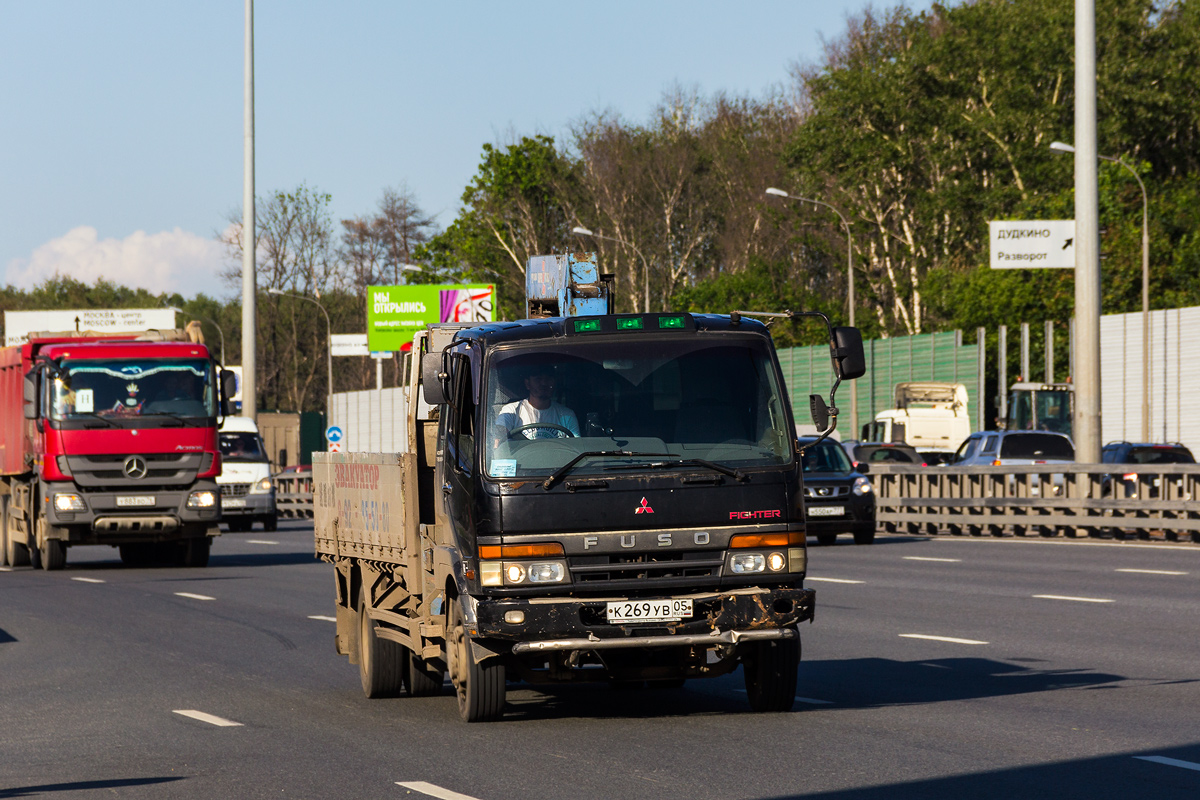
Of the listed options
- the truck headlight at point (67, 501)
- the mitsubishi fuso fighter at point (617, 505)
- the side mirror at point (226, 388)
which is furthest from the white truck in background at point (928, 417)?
the mitsubishi fuso fighter at point (617, 505)

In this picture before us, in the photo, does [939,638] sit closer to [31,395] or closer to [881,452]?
[31,395]

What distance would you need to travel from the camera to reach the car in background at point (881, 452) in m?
40.3

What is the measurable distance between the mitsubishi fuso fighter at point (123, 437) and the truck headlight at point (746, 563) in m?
17.0

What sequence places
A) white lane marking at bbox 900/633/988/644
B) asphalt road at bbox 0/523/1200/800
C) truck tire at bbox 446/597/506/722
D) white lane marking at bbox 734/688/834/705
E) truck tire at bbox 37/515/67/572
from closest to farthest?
1. asphalt road at bbox 0/523/1200/800
2. truck tire at bbox 446/597/506/722
3. white lane marking at bbox 734/688/834/705
4. white lane marking at bbox 900/633/988/644
5. truck tire at bbox 37/515/67/572

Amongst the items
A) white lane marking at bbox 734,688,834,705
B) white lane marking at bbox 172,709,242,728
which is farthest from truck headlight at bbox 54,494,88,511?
white lane marking at bbox 734,688,834,705

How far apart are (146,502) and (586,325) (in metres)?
16.7

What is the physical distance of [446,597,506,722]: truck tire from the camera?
10109mm

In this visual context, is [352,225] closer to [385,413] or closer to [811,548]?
[385,413]

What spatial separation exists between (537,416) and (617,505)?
674 millimetres

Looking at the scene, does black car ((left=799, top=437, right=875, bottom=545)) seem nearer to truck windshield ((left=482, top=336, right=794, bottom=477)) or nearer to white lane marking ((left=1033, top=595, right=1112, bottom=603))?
white lane marking ((left=1033, top=595, right=1112, bottom=603))

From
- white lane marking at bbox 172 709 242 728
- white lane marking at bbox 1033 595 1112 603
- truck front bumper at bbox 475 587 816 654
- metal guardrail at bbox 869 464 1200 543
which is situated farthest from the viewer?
metal guardrail at bbox 869 464 1200 543

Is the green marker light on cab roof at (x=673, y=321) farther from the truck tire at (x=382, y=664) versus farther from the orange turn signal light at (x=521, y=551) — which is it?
the truck tire at (x=382, y=664)

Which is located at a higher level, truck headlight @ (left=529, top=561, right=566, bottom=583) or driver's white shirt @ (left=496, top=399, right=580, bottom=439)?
driver's white shirt @ (left=496, top=399, right=580, bottom=439)

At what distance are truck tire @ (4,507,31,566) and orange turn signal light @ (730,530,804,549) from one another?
20277mm
